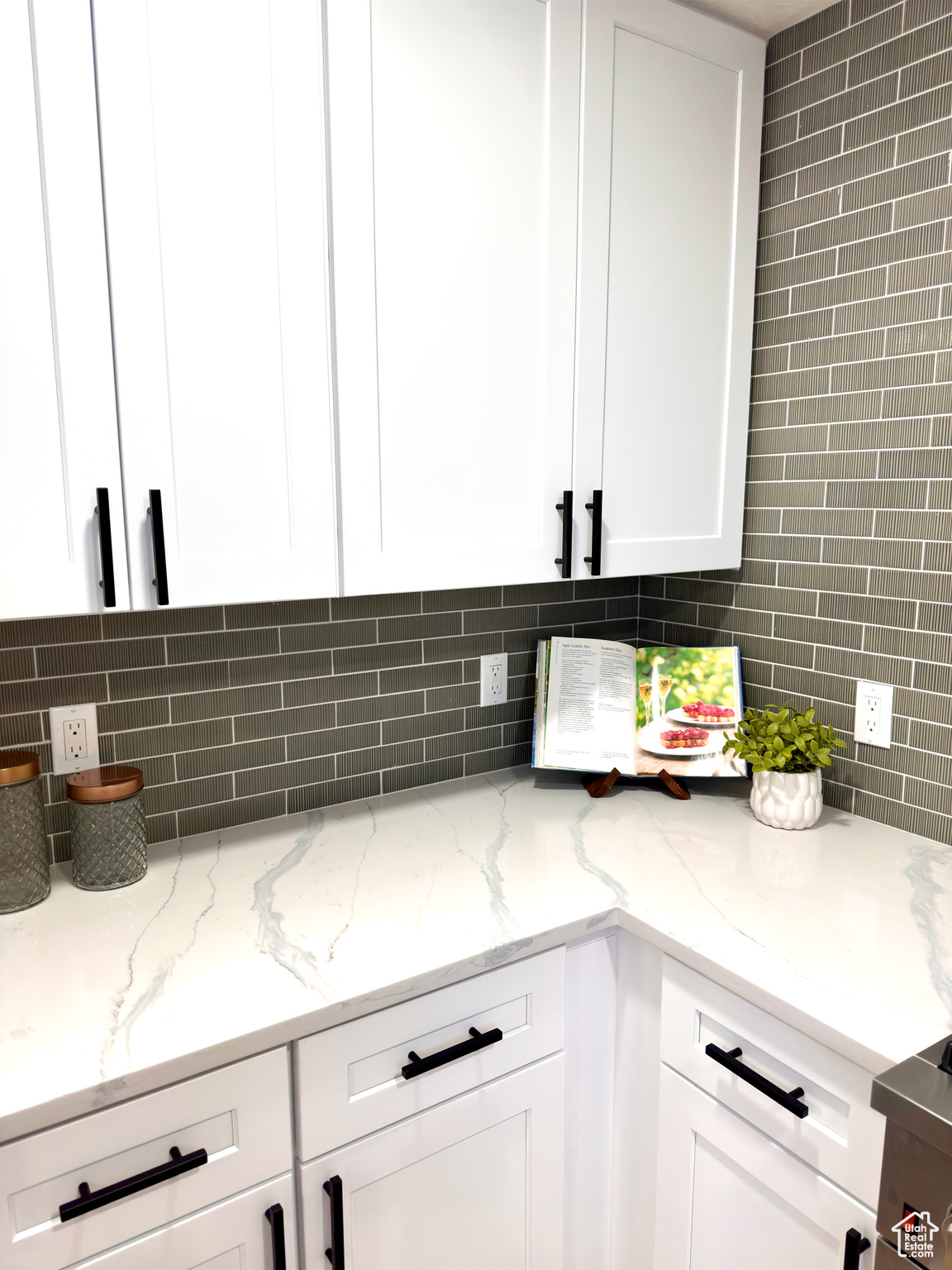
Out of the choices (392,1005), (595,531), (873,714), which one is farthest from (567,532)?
(392,1005)

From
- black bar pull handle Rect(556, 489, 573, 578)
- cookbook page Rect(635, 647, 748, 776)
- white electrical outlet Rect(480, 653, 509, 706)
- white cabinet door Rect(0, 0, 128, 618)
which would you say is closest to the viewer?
white cabinet door Rect(0, 0, 128, 618)

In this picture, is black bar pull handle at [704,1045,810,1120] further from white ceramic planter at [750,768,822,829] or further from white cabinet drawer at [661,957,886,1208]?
white ceramic planter at [750,768,822,829]

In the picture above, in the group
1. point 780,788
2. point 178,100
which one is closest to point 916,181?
point 780,788

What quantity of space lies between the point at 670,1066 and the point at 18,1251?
0.88 metres

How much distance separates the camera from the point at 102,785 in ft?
4.37

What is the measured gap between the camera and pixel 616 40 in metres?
1.48

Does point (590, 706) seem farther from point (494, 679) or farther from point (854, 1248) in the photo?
point (854, 1248)

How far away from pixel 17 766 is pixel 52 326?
2.08ft

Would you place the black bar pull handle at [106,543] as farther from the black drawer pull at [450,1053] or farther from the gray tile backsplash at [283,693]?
the black drawer pull at [450,1053]

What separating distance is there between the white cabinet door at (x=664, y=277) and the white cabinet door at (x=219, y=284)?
1.71 feet

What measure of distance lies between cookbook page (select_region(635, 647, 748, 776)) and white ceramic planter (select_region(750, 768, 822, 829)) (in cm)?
16

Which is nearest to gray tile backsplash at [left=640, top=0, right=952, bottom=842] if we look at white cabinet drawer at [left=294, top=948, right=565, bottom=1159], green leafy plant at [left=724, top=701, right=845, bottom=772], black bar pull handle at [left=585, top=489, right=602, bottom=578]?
green leafy plant at [left=724, top=701, right=845, bottom=772]

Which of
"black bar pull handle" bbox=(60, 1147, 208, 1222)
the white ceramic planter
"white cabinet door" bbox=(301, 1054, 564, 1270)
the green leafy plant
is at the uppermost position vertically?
the green leafy plant

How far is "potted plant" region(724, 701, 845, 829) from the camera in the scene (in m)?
1.59
